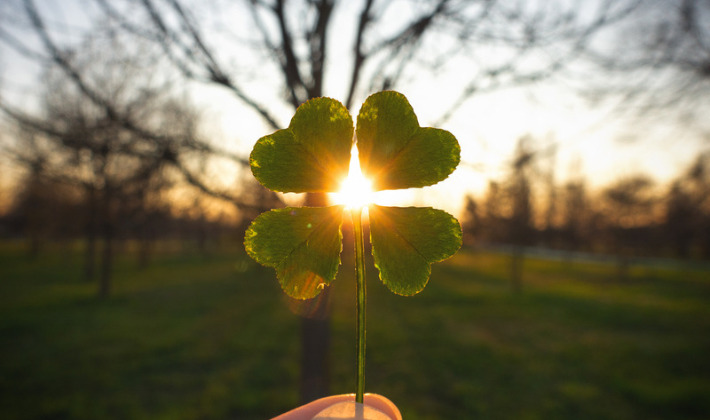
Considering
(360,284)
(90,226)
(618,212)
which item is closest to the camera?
(360,284)

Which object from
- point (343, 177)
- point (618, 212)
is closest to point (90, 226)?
point (343, 177)

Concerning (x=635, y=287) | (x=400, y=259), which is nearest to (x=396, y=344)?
(x=400, y=259)

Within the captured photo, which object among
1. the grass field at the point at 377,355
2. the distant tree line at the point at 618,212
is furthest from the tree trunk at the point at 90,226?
the distant tree line at the point at 618,212

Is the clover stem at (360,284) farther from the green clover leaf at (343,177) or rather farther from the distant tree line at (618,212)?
the distant tree line at (618,212)

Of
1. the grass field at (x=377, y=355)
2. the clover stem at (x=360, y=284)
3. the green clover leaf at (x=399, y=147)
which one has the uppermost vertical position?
the green clover leaf at (x=399, y=147)

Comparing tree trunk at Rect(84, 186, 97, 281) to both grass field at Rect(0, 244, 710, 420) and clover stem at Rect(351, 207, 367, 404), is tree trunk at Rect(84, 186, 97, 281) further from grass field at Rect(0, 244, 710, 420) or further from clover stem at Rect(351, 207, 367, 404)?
clover stem at Rect(351, 207, 367, 404)

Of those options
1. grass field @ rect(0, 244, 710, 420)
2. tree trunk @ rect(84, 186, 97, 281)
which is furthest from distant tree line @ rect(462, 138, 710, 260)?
tree trunk @ rect(84, 186, 97, 281)

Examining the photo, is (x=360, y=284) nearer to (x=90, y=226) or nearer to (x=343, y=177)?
(x=343, y=177)
